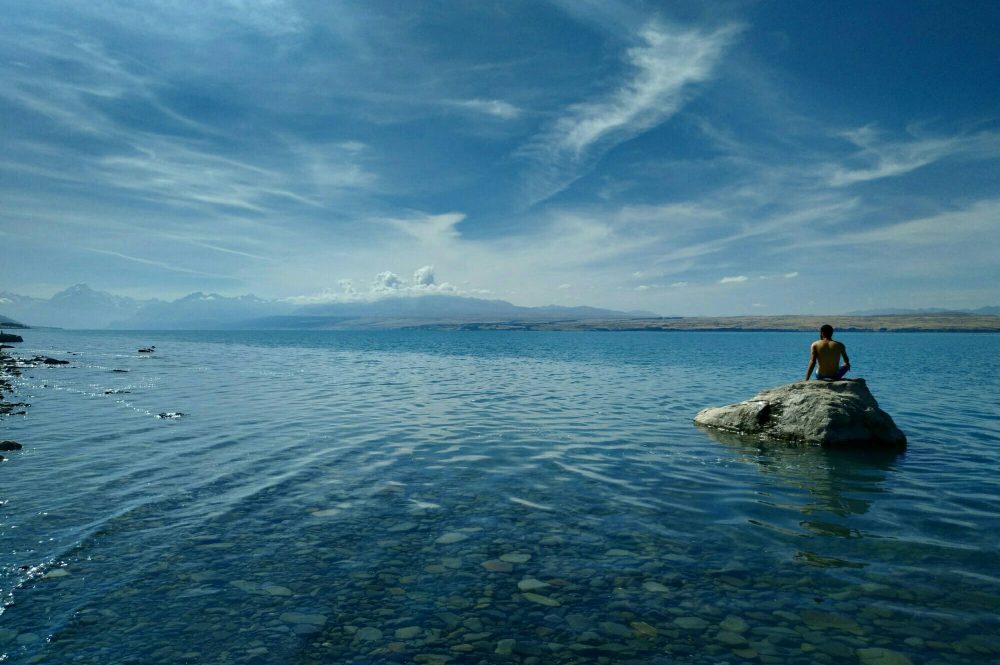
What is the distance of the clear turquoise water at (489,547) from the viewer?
726 cm

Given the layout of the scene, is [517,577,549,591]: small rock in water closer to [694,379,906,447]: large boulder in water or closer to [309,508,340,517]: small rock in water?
[309,508,340,517]: small rock in water

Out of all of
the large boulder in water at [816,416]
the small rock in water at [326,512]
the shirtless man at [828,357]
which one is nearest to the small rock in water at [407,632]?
the small rock in water at [326,512]

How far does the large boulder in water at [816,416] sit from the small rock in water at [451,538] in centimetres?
1526

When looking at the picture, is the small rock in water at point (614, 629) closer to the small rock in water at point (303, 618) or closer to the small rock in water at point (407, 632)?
the small rock in water at point (407, 632)

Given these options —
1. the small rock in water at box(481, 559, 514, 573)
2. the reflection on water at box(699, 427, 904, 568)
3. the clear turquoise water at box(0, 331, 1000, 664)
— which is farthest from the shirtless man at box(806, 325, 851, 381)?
the small rock in water at box(481, 559, 514, 573)

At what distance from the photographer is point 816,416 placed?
66.7ft

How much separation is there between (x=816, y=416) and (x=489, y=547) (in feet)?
51.5

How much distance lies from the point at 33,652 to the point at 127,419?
68.7 ft

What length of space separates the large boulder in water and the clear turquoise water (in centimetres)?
118

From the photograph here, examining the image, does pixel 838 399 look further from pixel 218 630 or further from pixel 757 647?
pixel 218 630

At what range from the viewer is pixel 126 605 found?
26.4 feet

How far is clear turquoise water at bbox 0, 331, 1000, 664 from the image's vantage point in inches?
286

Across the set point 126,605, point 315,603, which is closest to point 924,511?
point 315,603

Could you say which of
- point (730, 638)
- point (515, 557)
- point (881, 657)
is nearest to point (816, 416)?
point (881, 657)
